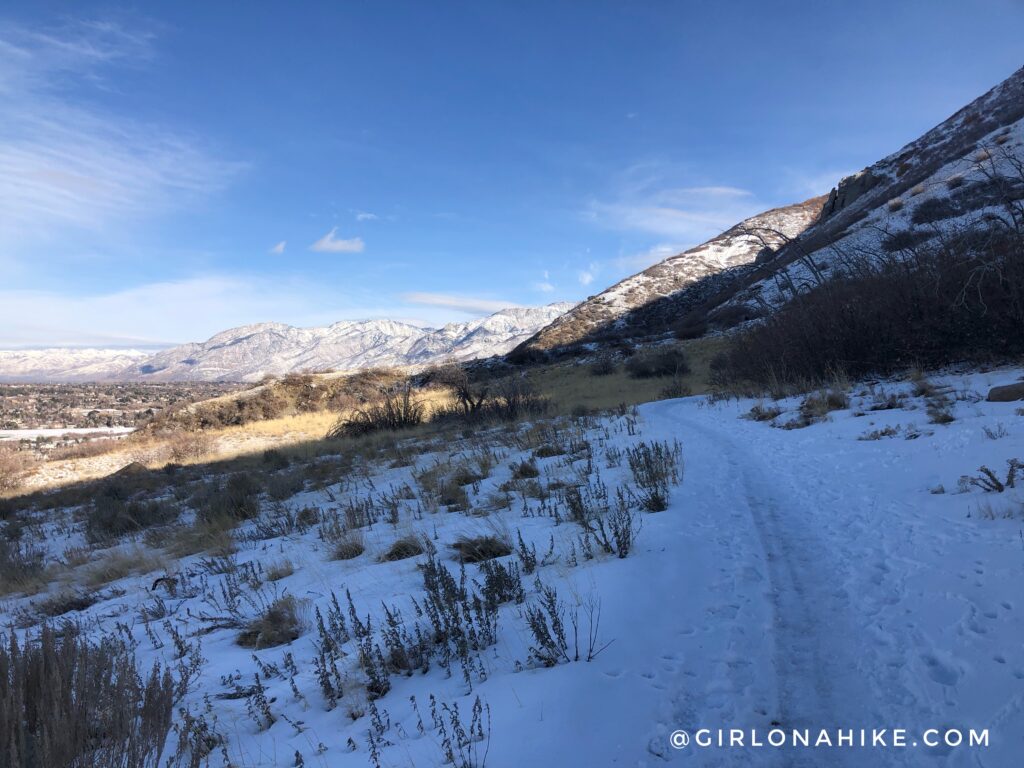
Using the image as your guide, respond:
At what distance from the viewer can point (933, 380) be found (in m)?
8.65

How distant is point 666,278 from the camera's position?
57.8m

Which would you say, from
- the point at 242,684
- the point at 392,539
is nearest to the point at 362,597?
the point at 242,684

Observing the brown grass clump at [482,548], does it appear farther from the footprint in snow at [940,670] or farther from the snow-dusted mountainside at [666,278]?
the snow-dusted mountainside at [666,278]

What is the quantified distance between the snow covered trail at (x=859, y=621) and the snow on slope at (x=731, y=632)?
0.03ft

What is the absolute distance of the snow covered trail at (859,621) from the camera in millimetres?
2111

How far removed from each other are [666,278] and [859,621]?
5868cm

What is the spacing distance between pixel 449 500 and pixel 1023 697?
6.02 m

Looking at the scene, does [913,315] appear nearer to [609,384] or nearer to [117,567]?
[117,567]

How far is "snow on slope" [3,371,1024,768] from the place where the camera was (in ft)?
7.04

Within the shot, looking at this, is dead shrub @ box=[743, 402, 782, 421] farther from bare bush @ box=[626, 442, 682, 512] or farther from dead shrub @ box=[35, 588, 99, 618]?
dead shrub @ box=[35, 588, 99, 618]

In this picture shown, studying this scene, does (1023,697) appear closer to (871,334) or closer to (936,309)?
(936,309)

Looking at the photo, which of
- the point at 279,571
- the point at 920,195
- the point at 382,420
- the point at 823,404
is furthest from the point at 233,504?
the point at 920,195

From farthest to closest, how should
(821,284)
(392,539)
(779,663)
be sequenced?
(821,284)
(392,539)
(779,663)

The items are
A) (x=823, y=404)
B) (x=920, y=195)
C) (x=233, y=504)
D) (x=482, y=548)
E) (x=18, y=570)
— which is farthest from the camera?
(x=920, y=195)
